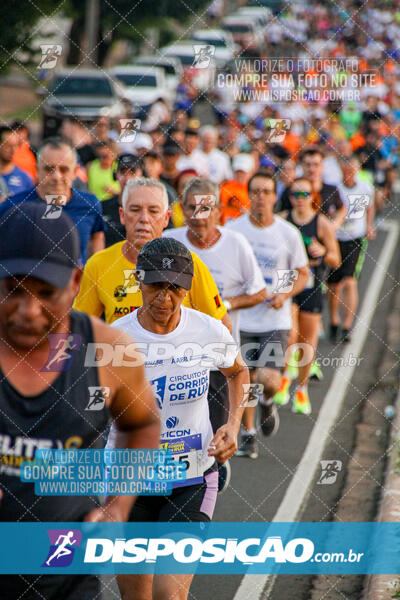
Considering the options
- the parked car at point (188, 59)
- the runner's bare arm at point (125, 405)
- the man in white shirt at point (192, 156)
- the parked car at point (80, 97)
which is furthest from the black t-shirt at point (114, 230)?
the parked car at point (188, 59)

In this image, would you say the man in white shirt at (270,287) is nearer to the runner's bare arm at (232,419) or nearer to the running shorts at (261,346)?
the running shorts at (261,346)

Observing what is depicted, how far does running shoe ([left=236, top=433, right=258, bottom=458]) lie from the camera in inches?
362

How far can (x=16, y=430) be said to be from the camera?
3.61 meters

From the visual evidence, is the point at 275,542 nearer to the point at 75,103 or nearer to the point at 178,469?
the point at 178,469

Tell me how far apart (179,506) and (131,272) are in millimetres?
1678

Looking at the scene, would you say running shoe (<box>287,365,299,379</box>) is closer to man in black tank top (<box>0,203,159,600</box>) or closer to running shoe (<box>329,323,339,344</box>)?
running shoe (<box>329,323,339,344</box>)

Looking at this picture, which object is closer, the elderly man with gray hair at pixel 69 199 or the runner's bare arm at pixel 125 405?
the runner's bare arm at pixel 125 405

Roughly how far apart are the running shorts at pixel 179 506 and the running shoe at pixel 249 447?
379 centimetres

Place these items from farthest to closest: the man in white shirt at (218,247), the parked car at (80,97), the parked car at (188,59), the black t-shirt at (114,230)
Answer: the parked car at (188,59)
the parked car at (80,97)
the black t-shirt at (114,230)
the man in white shirt at (218,247)

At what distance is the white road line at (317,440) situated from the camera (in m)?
6.67

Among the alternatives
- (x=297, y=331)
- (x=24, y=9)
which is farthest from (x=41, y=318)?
(x=24, y=9)

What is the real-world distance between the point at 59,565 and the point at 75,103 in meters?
24.3

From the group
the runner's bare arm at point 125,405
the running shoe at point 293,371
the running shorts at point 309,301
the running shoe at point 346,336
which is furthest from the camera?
the running shoe at point 346,336

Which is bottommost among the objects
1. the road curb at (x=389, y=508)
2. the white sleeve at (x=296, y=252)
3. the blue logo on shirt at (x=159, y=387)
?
the road curb at (x=389, y=508)
